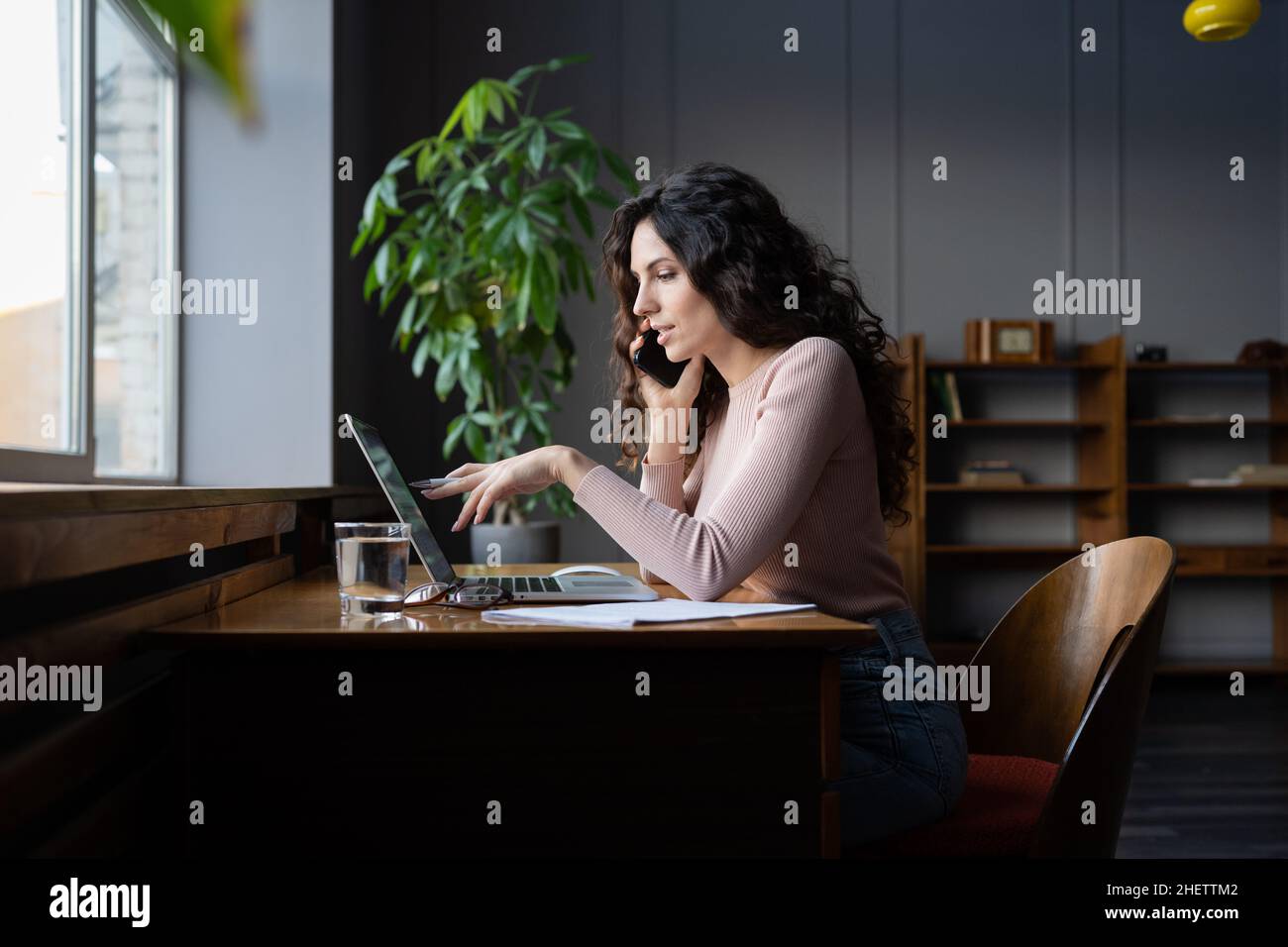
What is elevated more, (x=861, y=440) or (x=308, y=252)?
(x=308, y=252)

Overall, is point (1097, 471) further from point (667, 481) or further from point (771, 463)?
point (771, 463)

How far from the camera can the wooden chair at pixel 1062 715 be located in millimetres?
1142

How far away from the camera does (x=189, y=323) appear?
3.34 metres

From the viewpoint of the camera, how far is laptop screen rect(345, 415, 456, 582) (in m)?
1.29

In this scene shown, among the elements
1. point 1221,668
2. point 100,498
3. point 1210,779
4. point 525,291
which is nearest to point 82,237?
point 525,291

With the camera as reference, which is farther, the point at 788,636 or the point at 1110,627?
the point at 1110,627

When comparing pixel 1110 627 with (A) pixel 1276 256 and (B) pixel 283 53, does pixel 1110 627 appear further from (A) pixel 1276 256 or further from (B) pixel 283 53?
(A) pixel 1276 256

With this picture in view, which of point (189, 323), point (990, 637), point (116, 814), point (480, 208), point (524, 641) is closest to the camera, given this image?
point (116, 814)

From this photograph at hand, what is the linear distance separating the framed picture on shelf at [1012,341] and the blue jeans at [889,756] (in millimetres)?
4198

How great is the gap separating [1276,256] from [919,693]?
209 inches

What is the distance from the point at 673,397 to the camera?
1.84m

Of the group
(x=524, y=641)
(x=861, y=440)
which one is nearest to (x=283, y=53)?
(x=861, y=440)

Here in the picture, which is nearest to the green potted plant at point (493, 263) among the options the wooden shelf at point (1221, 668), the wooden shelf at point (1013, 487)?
the wooden shelf at point (1013, 487)

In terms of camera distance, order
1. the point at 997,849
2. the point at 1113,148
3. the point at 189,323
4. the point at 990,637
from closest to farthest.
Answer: the point at 997,849 → the point at 990,637 → the point at 189,323 → the point at 1113,148
